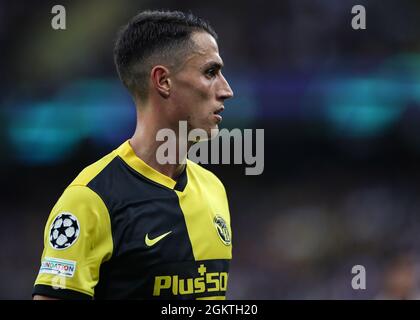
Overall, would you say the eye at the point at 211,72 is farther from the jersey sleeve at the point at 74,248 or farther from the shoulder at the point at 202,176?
the jersey sleeve at the point at 74,248

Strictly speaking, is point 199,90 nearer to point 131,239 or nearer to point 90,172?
point 90,172

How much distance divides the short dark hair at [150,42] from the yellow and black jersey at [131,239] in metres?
0.35

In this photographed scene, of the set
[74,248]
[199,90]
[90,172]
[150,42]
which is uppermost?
[150,42]

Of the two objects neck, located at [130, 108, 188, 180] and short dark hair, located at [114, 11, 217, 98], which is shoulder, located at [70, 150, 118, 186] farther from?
short dark hair, located at [114, 11, 217, 98]

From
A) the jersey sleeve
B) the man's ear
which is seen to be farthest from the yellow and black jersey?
the man's ear

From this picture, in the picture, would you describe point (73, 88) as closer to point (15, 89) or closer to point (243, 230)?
point (15, 89)

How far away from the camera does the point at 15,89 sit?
801 centimetres

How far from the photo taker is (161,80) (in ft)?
10.7

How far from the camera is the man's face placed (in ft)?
10.6

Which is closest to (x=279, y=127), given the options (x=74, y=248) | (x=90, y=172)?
(x=90, y=172)

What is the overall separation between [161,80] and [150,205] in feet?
1.89

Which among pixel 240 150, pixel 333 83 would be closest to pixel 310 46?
pixel 333 83
